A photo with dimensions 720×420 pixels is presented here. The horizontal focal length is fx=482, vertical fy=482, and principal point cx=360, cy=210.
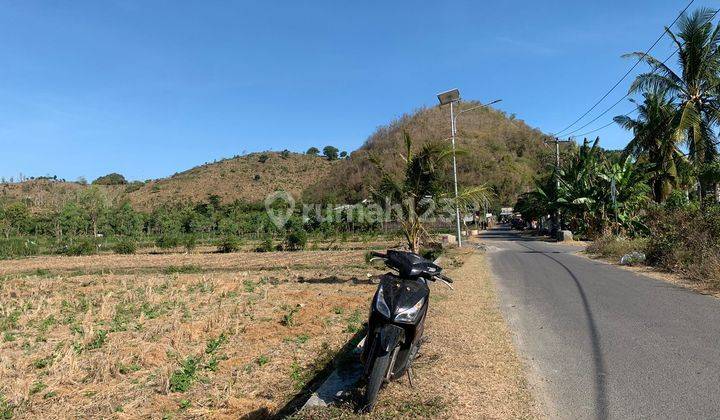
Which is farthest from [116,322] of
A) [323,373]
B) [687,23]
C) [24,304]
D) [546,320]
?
[687,23]

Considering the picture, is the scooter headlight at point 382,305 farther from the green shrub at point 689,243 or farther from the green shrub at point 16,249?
the green shrub at point 16,249

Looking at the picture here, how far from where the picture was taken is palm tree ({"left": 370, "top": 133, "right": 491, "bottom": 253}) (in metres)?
11.9

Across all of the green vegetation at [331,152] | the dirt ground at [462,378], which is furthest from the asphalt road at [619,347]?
the green vegetation at [331,152]

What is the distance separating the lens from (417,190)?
39.8 ft

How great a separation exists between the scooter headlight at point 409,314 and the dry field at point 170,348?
55.5 inches

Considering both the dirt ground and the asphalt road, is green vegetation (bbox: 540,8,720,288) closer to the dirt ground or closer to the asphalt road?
the asphalt road

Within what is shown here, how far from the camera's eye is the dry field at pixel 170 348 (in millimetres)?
4594

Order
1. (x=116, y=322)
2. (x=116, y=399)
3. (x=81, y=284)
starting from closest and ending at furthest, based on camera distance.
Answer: (x=116, y=399) → (x=116, y=322) → (x=81, y=284)

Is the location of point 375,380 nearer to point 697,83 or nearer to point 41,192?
point 697,83

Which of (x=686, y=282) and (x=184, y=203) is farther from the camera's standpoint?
(x=184, y=203)

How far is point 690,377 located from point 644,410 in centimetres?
111

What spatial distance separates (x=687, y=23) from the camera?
20.9 meters

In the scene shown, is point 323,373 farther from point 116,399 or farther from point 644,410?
point 644,410

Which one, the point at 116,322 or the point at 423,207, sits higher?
the point at 423,207
